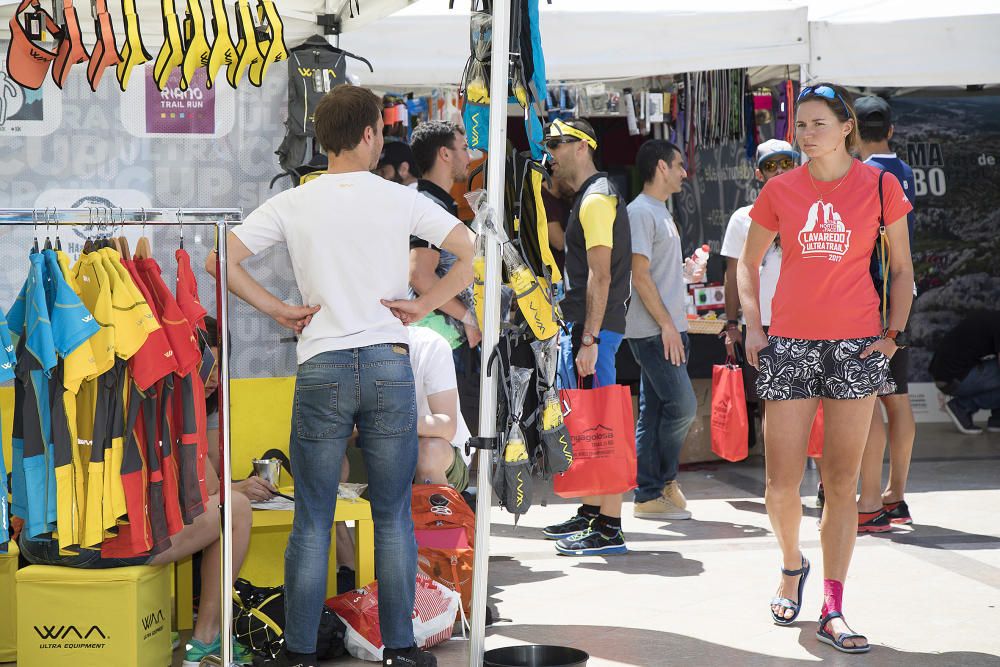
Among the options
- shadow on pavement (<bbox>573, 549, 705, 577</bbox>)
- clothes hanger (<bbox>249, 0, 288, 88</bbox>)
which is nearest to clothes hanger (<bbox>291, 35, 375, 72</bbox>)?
clothes hanger (<bbox>249, 0, 288, 88</bbox>)

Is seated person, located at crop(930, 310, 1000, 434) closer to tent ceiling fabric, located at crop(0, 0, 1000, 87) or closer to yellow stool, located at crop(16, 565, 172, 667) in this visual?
tent ceiling fabric, located at crop(0, 0, 1000, 87)

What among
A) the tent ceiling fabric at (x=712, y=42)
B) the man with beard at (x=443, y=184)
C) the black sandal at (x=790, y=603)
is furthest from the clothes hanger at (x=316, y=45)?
the black sandal at (x=790, y=603)

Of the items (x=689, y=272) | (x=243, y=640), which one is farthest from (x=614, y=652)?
(x=689, y=272)

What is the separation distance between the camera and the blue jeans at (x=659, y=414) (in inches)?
245

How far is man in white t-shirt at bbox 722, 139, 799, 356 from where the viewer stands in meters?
6.47

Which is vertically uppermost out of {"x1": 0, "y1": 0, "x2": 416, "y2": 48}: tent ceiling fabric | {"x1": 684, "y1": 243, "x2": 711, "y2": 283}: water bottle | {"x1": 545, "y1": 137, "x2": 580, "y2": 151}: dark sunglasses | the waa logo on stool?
{"x1": 0, "y1": 0, "x2": 416, "y2": 48}: tent ceiling fabric

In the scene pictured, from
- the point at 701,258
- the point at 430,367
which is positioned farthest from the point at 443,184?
the point at 701,258

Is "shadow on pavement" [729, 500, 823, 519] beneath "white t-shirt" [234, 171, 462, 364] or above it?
beneath

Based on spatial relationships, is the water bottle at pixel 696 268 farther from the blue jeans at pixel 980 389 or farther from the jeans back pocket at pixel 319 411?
the jeans back pocket at pixel 319 411

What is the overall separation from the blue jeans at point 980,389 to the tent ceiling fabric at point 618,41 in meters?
3.66

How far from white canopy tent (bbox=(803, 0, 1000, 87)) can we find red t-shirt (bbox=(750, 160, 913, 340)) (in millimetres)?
3058

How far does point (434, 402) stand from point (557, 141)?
5.23ft

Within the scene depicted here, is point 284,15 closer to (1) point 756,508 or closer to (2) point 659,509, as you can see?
(2) point 659,509

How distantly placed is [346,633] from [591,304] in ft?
6.61
